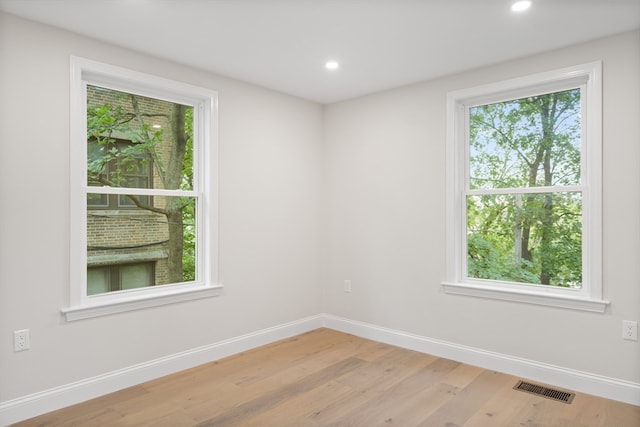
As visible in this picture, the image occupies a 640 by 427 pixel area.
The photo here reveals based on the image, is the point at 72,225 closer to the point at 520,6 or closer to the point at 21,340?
the point at 21,340

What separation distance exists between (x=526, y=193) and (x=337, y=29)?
1.93 m

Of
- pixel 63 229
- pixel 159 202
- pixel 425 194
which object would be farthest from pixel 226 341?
pixel 425 194

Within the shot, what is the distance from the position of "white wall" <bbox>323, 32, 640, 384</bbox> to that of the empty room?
16 mm

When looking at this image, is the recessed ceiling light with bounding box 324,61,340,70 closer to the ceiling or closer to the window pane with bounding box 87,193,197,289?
the ceiling

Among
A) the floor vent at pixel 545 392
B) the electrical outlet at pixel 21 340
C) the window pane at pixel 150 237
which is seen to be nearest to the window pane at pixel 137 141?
the window pane at pixel 150 237

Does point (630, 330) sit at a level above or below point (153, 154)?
below

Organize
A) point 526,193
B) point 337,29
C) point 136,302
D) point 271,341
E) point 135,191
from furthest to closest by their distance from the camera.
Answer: point 271,341, point 526,193, point 135,191, point 136,302, point 337,29

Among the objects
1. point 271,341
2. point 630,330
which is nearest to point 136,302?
point 271,341

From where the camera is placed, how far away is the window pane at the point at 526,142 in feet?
10.2

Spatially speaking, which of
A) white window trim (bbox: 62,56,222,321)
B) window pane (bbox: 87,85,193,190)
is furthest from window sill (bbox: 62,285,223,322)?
window pane (bbox: 87,85,193,190)

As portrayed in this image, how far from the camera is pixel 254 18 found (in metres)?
2.56

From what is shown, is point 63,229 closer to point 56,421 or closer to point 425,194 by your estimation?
point 56,421

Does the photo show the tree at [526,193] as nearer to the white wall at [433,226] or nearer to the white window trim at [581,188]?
the white window trim at [581,188]

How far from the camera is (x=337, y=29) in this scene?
2.72m
